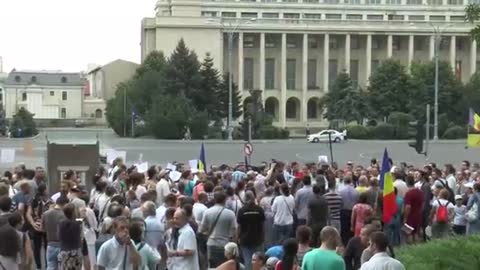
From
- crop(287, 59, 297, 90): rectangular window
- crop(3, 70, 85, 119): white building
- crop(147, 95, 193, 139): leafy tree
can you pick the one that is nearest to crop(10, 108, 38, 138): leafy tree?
crop(147, 95, 193, 139): leafy tree

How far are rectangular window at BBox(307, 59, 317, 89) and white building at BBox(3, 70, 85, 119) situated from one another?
53.2 m

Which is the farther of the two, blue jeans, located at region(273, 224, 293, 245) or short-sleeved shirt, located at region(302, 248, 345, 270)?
blue jeans, located at region(273, 224, 293, 245)

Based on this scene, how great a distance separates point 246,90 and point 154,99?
40.4 meters

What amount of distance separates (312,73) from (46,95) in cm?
6286

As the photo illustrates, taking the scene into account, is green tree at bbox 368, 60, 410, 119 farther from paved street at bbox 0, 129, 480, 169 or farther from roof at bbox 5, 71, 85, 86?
roof at bbox 5, 71, 85, 86

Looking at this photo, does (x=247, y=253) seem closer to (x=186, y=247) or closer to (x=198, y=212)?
(x=198, y=212)

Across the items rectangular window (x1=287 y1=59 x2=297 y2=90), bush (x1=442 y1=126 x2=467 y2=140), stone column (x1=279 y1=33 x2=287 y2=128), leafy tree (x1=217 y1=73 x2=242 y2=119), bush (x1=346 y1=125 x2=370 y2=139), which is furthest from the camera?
rectangular window (x1=287 y1=59 x2=297 y2=90)

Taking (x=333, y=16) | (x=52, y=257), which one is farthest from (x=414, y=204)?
(x=333, y=16)

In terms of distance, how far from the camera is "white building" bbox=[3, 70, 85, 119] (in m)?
164

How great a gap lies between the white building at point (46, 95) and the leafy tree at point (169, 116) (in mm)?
83793

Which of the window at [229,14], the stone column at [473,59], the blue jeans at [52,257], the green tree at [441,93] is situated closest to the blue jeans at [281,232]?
the blue jeans at [52,257]

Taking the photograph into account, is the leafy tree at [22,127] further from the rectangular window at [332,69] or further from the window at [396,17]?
the window at [396,17]

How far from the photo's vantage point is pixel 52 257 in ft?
41.9

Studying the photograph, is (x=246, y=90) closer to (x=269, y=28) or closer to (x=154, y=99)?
(x=269, y=28)
